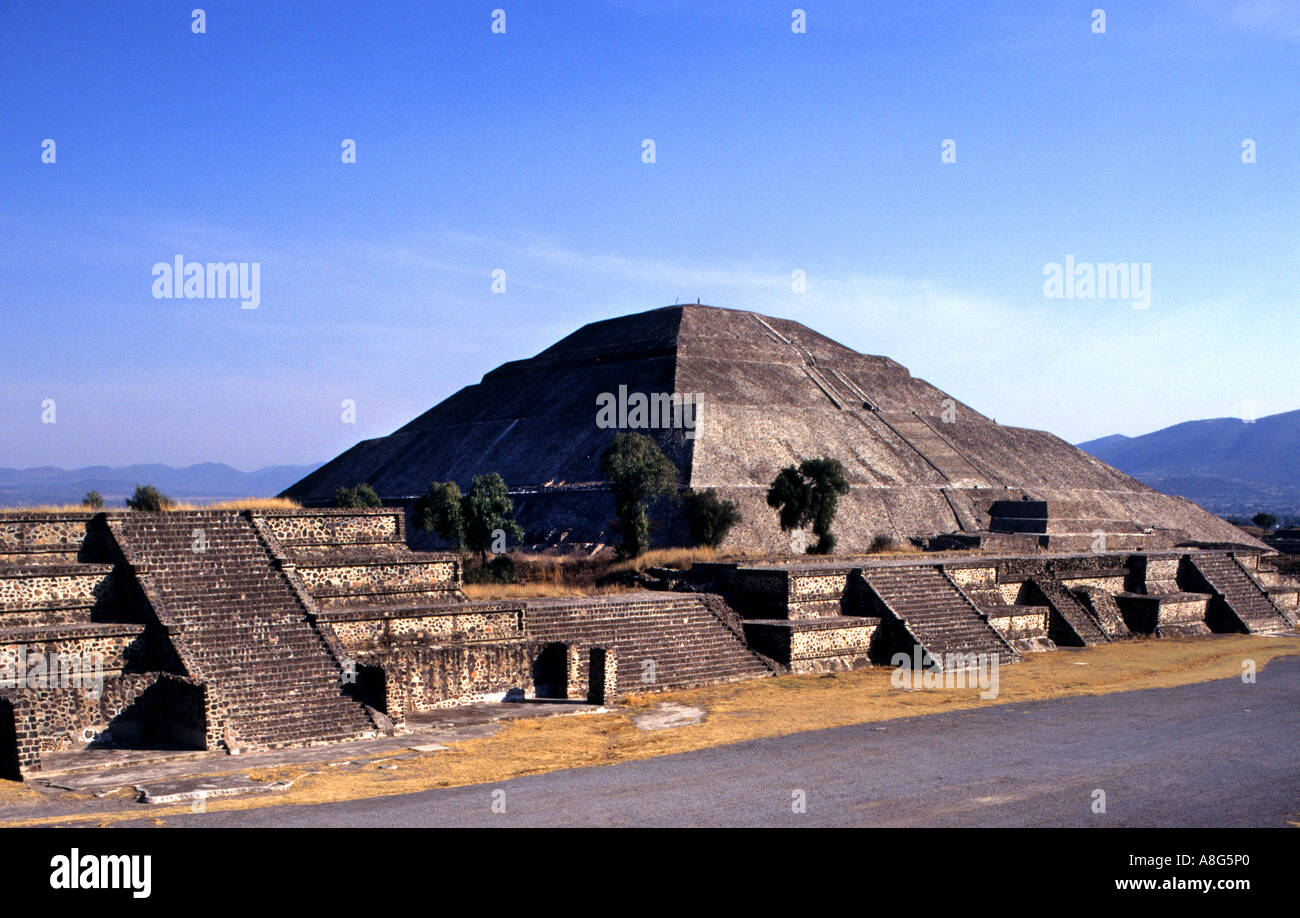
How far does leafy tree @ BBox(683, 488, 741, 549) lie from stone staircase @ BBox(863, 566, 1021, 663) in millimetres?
15858

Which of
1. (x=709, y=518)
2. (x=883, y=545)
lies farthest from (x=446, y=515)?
(x=883, y=545)

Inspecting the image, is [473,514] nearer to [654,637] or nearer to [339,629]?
[654,637]

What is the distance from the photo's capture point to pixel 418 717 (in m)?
19.0

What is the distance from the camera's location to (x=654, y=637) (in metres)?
23.5

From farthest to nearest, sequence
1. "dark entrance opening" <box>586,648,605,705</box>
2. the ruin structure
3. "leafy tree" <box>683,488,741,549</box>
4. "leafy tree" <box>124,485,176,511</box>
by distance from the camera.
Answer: "leafy tree" <box>683,488,741,549</box> < "leafy tree" <box>124,485,176,511</box> < "dark entrance opening" <box>586,648,605,705</box> < the ruin structure

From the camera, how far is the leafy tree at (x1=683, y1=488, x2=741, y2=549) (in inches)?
1756

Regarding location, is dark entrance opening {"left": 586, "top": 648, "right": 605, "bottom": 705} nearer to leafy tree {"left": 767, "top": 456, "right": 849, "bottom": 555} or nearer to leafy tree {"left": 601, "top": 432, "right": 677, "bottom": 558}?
leafy tree {"left": 601, "top": 432, "right": 677, "bottom": 558}

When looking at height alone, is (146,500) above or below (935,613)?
above

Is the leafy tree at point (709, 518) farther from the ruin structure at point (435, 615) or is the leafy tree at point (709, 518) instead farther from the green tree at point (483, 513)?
the green tree at point (483, 513)

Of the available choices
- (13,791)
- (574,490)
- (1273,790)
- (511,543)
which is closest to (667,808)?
(1273,790)

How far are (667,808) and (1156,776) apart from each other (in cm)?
639

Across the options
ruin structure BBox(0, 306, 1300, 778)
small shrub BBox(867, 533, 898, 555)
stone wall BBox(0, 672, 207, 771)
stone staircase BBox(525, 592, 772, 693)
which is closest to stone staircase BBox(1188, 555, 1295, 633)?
ruin structure BBox(0, 306, 1300, 778)

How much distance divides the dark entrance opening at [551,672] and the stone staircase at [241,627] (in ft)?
13.3

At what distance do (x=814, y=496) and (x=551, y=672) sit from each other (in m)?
22.8
